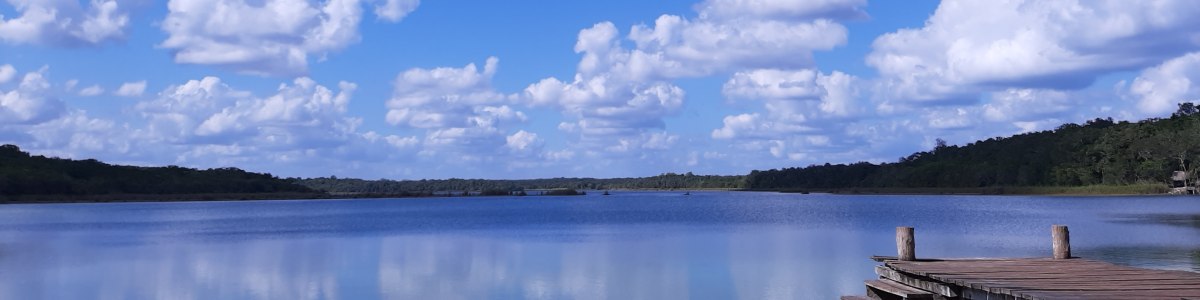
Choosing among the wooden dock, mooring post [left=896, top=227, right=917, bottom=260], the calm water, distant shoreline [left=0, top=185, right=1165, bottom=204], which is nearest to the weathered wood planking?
the wooden dock

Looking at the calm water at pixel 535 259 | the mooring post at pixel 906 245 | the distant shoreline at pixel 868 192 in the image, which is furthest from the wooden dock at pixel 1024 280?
the distant shoreline at pixel 868 192

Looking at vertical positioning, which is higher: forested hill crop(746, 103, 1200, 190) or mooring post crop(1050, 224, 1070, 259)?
forested hill crop(746, 103, 1200, 190)

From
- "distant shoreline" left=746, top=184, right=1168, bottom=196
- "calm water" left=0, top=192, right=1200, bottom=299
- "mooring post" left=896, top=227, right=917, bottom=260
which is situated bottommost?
"calm water" left=0, top=192, right=1200, bottom=299

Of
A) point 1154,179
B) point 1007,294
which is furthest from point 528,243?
point 1154,179

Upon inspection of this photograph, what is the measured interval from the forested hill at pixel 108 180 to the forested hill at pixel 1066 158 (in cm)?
8988

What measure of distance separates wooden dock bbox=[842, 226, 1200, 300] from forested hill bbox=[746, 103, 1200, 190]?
84.9 metres

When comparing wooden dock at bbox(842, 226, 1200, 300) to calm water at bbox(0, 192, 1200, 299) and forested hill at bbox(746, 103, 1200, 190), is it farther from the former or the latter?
forested hill at bbox(746, 103, 1200, 190)

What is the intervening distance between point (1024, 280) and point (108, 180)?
5388 inches

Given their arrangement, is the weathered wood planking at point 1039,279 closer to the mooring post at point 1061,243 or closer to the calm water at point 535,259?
the mooring post at point 1061,243

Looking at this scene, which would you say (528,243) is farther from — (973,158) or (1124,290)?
(973,158)

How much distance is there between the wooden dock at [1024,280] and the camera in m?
10.5

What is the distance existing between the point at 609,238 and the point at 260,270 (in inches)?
603

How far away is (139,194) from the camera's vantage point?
13588cm

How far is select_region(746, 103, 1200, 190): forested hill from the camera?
92.8 m
